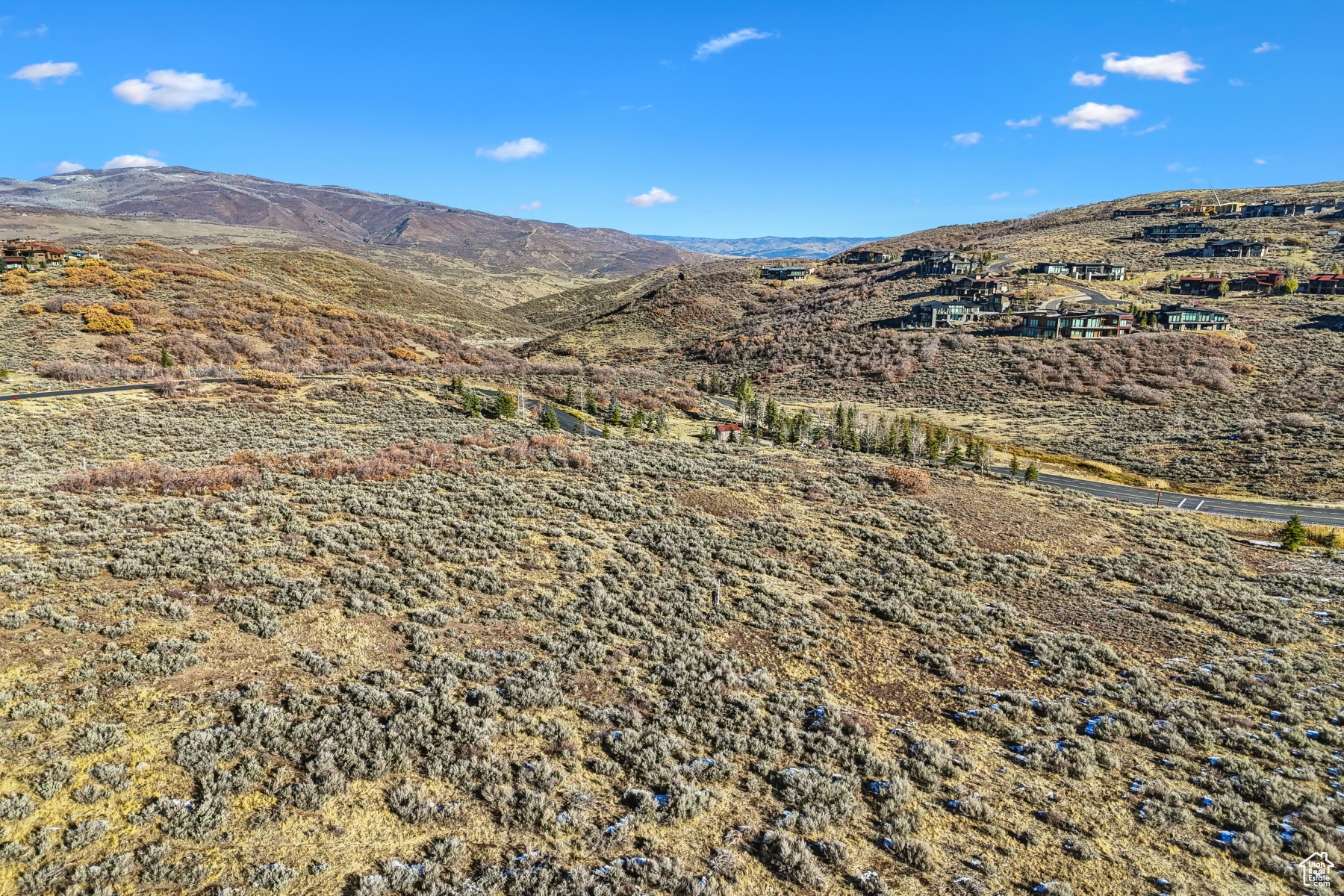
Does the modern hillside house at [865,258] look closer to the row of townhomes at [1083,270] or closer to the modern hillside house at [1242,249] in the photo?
the row of townhomes at [1083,270]

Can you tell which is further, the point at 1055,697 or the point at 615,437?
the point at 615,437

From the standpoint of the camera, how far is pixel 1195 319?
7506 centimetres

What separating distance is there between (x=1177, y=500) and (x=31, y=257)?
121 meters

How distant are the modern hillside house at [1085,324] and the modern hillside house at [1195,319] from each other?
15.6 ft

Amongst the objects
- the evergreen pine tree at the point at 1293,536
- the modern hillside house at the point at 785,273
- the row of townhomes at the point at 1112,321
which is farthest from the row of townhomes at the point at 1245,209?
the evergreen pine tree at the point at 1293,536

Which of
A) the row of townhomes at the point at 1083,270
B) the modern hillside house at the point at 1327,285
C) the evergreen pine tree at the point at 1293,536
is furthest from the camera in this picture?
the row of townhomes at the point at 1083,270

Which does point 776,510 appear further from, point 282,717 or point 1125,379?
point 1125,379

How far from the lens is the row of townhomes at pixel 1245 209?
424 feet

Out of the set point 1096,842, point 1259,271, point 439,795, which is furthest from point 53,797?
point 1259,271

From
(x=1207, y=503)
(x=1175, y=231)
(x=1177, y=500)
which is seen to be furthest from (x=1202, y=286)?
Answer: (x=1177, y=500)

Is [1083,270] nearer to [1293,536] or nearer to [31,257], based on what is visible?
→ [1293,536]

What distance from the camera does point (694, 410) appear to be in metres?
57.4

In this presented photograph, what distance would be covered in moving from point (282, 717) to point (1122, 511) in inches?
1406

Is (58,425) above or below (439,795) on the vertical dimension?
above
